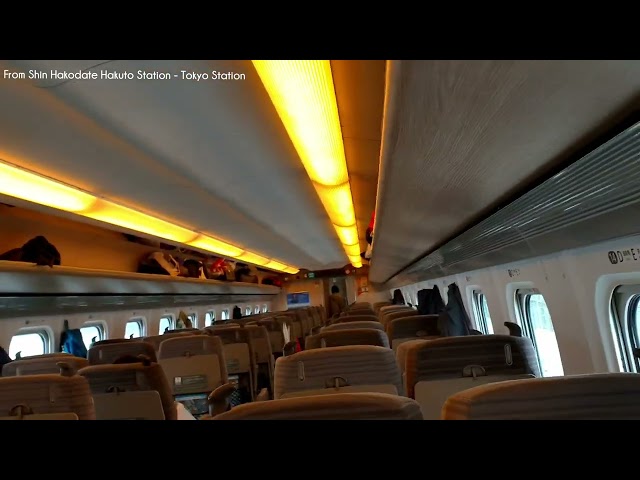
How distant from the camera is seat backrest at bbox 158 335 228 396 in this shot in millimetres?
4699

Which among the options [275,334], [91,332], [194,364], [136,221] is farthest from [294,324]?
[136,221]

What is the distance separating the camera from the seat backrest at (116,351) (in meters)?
4.25

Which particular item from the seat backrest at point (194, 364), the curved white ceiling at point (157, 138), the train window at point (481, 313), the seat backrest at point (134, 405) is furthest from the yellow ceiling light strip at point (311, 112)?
the train window at point (481, 313)

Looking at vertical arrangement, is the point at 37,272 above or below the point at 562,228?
above

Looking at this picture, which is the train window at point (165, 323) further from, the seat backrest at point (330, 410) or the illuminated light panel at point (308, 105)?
the seat backrest at point (330, 410)

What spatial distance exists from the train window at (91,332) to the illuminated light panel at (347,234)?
404cm

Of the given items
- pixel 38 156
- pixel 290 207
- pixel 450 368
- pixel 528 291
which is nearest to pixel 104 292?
pixel 290 207

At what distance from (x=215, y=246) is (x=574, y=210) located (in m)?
5.45

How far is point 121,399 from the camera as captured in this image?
3.16 metres

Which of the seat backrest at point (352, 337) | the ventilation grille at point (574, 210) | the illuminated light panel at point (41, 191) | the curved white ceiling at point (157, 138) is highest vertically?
the curved white ceiling at point (157, 138)

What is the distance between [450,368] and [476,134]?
1.34 m

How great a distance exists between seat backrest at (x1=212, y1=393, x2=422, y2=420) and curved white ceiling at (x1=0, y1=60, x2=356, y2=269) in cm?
142

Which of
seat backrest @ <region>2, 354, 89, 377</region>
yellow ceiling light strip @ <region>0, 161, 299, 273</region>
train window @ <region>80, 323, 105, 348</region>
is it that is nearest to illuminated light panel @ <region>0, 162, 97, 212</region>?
yellow ceiling light strip @ <region>0, 161, 299, 273</region>
